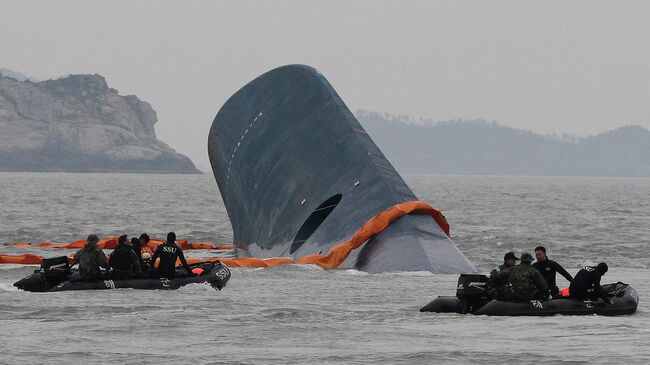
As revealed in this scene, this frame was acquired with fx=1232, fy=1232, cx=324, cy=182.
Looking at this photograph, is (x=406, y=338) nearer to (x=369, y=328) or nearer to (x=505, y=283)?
(x=369, y=328)

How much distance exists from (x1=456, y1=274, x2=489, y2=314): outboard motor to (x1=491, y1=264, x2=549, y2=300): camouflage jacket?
0.30m

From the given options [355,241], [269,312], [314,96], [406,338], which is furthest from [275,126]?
[406,338]

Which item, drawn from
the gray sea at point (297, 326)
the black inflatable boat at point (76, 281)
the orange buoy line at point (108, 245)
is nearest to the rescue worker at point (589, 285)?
the gray sea at point (297, 326)

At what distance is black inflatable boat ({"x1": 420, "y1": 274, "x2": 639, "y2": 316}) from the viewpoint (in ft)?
76.0

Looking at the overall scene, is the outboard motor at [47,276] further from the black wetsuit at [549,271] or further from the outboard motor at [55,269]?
the black wetsuit at [549,271]

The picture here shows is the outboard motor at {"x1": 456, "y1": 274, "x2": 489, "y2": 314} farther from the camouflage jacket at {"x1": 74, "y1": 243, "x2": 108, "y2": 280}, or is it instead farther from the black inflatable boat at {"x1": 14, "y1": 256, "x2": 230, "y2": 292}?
the camouflage jacket at {"x1": 74, "y1": 243, "x2": 108, "y2": 280}

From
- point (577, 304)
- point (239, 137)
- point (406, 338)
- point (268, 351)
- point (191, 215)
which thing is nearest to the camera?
point (268, 351)

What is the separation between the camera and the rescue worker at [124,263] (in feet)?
90.3

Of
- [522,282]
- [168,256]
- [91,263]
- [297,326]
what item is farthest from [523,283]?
[91,263]

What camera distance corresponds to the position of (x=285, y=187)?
3978 cm

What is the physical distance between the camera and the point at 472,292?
77.1 ft

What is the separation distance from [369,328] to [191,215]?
168 ft

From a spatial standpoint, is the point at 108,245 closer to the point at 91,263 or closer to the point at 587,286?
the point at 91,263

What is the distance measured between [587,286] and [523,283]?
125 cm
